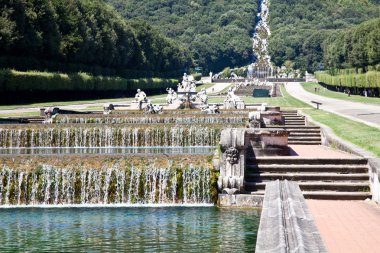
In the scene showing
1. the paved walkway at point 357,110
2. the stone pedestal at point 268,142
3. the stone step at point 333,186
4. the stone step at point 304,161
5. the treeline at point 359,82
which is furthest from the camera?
the treeline at point 359,82

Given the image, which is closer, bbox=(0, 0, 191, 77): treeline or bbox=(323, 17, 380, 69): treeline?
bbox=(0, 0, 191, 77): treeline

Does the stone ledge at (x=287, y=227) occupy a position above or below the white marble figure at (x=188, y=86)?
below

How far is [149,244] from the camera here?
1420 centimetres

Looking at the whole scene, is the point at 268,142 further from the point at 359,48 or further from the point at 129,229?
the point at 359,48

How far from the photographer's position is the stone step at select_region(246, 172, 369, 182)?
19453 mm

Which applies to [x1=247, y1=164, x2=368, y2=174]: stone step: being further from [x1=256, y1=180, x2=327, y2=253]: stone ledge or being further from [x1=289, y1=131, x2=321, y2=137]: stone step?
[x1=289, y1=131, x2=321, y2=137]: stone step

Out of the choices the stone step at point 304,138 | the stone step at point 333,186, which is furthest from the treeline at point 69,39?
the stone step at point 333,186

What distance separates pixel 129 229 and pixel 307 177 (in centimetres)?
617

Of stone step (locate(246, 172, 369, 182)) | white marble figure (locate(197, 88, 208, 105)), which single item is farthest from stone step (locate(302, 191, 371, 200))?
white marble figure (locate(197, 88, 208, 105))

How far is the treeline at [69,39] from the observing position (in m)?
68.0

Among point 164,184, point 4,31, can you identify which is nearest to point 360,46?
point 4,31

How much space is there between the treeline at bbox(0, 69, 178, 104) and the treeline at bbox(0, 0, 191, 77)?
268 centimetres

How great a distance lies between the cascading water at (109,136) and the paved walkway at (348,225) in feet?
57.3

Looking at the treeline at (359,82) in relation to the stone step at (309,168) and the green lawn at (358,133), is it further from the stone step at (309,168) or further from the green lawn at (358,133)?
the stone step at (309,168)
